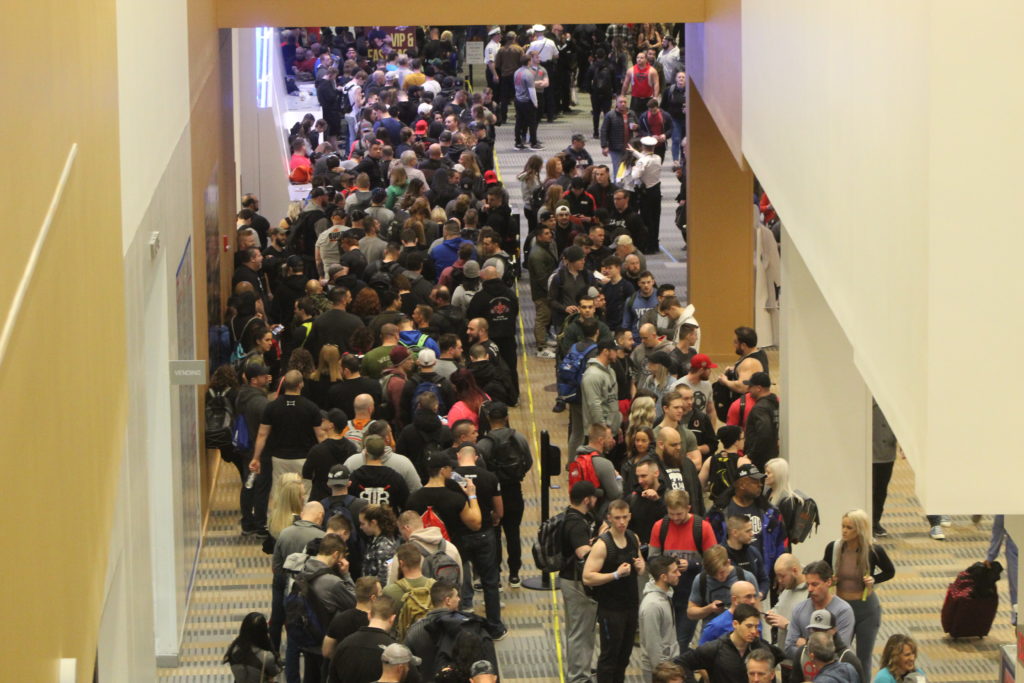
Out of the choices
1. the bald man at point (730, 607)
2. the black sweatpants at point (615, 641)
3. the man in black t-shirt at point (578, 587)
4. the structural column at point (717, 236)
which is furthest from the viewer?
the structural column at point (717, 236)

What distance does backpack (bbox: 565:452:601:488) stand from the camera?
34.3ft

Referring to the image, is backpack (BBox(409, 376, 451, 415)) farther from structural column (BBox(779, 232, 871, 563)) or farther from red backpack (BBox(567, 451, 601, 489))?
structural column (BBox(779, 232, 871, 563))

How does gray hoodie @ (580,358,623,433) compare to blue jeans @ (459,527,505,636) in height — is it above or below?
above

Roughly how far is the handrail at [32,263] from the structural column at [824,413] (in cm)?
676

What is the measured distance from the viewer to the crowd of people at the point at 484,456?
8.65 meters

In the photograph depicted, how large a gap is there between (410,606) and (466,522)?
137 centimetres

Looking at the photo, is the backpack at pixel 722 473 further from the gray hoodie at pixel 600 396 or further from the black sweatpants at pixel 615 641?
the gray hoodie at pixel 600 396

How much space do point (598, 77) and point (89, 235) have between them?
23310mm

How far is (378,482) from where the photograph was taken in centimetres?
1027

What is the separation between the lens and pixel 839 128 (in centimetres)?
746

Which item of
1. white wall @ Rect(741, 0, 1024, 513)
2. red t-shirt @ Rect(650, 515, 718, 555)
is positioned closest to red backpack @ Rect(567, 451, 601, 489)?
red t-shirt @ Rect(650, 515, 718, 555)

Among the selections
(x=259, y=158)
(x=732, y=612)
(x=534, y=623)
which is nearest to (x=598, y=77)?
(x=259, y=158)

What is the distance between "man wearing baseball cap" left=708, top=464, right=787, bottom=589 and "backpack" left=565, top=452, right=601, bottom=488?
3.10ft

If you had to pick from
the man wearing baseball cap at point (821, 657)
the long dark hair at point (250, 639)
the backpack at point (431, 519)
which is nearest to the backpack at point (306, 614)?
the long dark hair at point (250, 639)
